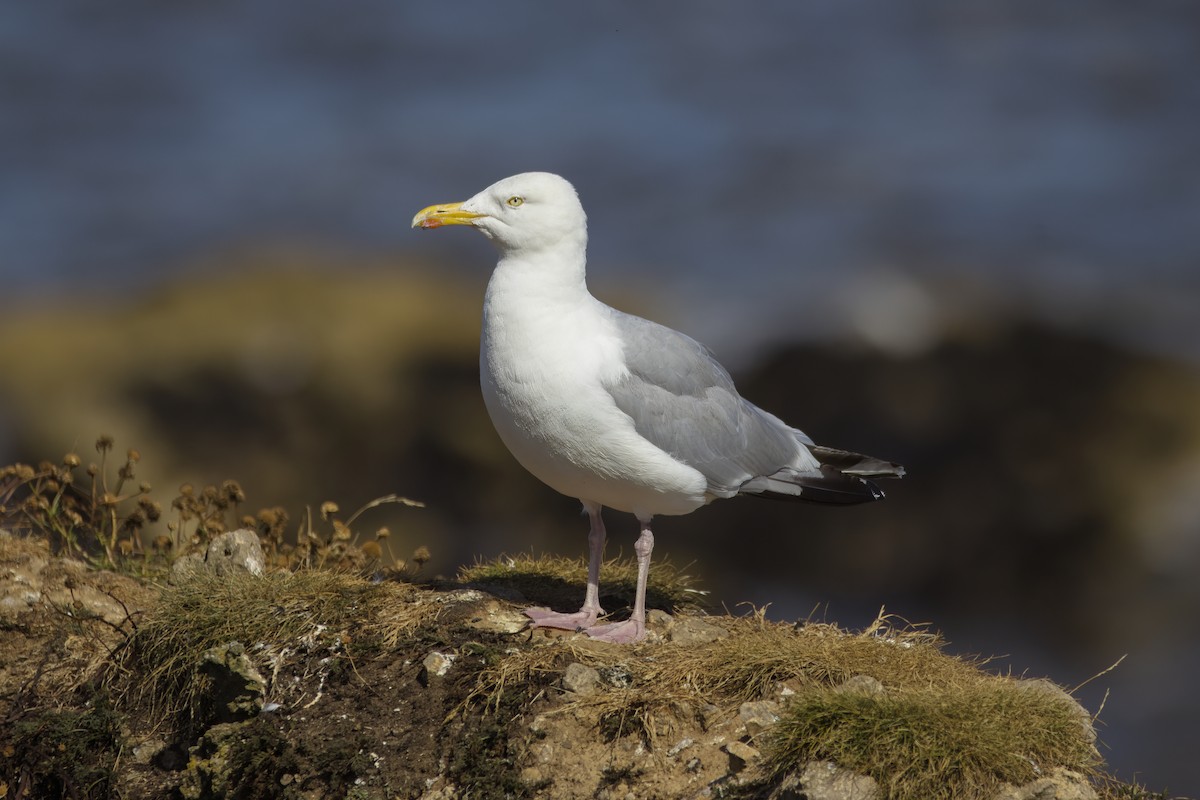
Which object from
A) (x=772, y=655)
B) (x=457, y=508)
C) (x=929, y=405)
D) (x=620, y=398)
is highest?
(x=620, y=398)

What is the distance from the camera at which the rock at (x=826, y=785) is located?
4.62 metres

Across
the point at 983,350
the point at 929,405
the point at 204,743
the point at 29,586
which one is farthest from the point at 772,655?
the point at 983,350

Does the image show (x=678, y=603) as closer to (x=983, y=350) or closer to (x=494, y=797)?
(x=494, y=797)

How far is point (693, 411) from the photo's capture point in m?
6.24

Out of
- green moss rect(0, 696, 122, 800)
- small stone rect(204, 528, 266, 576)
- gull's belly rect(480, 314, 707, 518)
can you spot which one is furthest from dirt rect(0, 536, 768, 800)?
gull's belly rect(480, 314, 707, 518)

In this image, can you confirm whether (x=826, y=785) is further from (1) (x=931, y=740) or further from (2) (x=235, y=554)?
(2) (x=235, y=554)

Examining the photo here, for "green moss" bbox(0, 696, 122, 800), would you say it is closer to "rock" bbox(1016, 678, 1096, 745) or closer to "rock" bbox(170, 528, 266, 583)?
"rock" bbox(170, 528, 266, 583)

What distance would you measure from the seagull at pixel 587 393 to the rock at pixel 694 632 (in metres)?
0.18

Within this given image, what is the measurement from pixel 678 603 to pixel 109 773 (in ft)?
8.96

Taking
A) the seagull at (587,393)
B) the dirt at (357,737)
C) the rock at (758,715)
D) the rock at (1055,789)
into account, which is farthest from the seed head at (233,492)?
the rock at (1055,789)

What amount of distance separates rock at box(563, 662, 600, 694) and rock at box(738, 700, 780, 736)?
0.61 metres

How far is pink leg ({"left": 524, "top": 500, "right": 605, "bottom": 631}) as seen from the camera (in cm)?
604

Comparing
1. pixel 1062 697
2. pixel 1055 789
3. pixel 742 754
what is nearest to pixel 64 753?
pixel 742 754

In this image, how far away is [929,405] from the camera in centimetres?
1656
